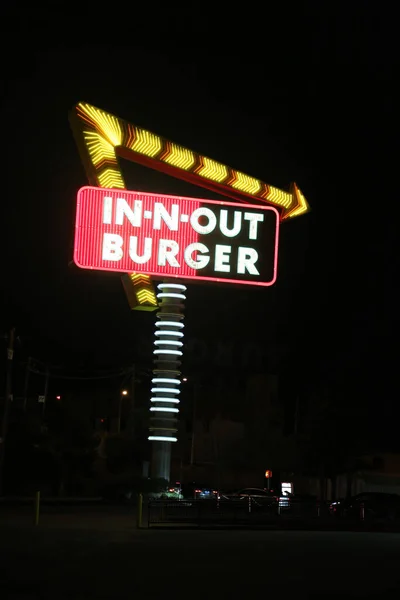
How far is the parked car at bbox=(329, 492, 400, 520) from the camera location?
35.5 metres

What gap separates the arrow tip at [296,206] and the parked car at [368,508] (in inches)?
495

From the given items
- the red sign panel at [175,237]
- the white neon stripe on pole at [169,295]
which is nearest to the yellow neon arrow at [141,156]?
the red sign panel at [175,237]

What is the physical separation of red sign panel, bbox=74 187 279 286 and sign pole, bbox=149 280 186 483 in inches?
52.2

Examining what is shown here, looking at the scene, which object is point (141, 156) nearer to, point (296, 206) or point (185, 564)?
point (296, 206)

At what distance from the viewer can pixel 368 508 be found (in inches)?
1414

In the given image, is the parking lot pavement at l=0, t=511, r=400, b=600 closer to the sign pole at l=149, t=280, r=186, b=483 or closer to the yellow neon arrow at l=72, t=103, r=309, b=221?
the sign pole at l=149, t=280, r=186, b=483

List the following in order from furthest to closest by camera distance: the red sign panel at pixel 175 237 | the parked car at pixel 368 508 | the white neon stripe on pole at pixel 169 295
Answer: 1. the white neon stripe on pole at pixel 169 295
2. the red sign panel at pixel 175 237
3. the parked car at pixel 368 508

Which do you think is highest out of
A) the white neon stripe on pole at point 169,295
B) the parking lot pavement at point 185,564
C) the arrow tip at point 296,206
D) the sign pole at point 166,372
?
the arrow tip at point 296,206

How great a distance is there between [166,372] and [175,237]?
217 inches

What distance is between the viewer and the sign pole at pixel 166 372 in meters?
A: 37.5

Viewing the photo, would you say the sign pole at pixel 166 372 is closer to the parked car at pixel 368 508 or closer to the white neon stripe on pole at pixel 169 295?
the white neon stripe on pole at pixel 169 295

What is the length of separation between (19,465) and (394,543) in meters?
23.8

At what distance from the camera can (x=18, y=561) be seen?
16703 mm

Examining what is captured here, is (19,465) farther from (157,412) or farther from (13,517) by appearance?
(13,517)
